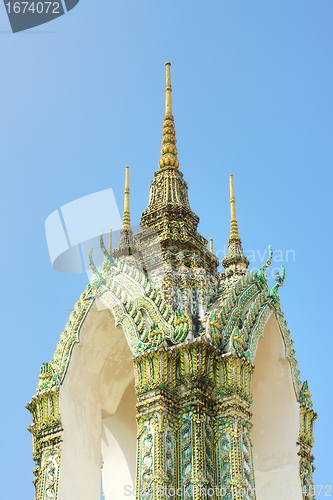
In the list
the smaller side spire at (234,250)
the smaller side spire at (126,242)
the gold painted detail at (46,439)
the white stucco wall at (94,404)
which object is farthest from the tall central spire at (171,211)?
the gold painted detail at (46,439)

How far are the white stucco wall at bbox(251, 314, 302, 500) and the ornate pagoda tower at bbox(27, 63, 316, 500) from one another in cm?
2

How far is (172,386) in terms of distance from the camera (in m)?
11.0

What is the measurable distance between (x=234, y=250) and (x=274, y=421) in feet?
16.8

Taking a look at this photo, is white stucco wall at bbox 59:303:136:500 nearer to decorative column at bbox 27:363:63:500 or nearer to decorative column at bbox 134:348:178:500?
decorative column at bbox 27:363:63:500

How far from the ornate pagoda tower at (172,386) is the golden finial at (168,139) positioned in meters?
0.93

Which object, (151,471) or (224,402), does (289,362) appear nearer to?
(224,402)

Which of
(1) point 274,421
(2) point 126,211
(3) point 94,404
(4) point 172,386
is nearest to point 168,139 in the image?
(2) point 126,211

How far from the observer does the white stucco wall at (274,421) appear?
11984 mm

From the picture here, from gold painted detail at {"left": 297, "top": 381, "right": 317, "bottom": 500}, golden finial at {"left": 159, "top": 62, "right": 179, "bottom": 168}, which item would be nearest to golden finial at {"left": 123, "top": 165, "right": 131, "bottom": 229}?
golden finial at {"left": 159, "top": 62, "right": 179, "bottom": 168}

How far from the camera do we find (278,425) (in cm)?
1234

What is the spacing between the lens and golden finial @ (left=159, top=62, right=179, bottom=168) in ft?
48.8

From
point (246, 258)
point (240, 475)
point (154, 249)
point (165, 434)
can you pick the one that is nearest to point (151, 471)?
point (165, 434)

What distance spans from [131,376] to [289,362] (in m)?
2.74

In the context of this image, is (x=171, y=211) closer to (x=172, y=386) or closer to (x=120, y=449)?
(x=172, y=386)
